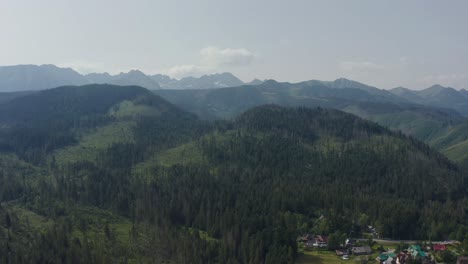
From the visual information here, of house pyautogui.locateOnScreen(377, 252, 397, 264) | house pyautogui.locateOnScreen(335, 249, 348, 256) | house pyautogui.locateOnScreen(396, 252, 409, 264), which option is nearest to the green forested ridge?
house pyautogui.locateOnScreen(335, 249, 348, 256)

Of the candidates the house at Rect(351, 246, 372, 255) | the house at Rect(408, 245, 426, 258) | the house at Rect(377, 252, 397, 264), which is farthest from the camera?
the house at Rect(351, 246, 372, 255)

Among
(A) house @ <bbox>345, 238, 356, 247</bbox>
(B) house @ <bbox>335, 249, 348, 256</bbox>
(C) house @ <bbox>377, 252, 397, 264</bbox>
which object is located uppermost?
(C) house @ <bbox>377, 252, 397, 264</bbox>

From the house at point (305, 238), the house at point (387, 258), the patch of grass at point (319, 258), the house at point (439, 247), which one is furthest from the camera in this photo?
the house at point (305, 238)

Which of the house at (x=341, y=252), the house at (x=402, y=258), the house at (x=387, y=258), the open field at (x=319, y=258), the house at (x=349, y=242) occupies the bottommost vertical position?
the open field at (x=319, y=258)

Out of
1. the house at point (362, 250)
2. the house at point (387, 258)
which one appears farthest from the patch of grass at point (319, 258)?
the house at point (387, 258)

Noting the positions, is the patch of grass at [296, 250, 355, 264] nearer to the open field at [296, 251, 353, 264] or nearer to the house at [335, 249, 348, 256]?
the open field at [296, 251, 353, 264]

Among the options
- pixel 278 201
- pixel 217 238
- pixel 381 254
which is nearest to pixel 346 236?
pixel 381 254

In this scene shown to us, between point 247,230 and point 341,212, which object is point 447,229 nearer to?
point 341,212

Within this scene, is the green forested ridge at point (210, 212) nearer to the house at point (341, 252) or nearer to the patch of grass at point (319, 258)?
the patch of grass at point (319, 258)
